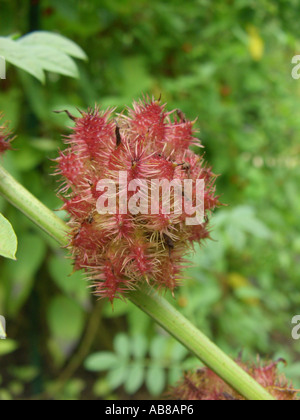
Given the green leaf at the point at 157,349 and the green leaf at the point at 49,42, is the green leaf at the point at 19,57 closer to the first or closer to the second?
the green leaf at the point at 49,42

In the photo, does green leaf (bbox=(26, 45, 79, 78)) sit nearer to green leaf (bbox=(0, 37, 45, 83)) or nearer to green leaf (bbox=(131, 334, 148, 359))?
green leaf (bbox=(0, 37, 45, 83))

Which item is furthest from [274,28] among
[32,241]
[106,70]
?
[32,241]

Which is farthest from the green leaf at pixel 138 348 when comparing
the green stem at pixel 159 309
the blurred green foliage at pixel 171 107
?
the green stem at pixel 159 309

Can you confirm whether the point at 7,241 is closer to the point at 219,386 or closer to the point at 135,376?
the point at 219,386

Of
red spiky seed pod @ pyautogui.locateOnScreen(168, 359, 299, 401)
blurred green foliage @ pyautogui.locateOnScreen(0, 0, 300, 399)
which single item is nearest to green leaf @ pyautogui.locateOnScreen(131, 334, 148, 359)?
blurred green foliage @ pyautogui.locateOnScreen(0, 0, 300, 399)

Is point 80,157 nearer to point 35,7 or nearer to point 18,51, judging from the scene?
point 18,51

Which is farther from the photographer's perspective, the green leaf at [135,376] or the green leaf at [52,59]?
the green leaf at [135,376]
